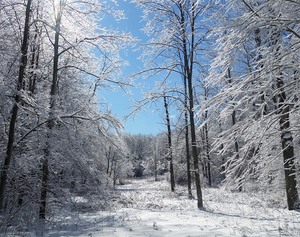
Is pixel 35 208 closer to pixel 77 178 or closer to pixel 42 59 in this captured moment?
pixel 77 178

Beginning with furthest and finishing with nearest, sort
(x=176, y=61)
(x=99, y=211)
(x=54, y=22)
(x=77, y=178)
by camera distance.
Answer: (x=176, y=61) → (x=99, y=211) → (x=54, y=22) → (x=77, y=178)

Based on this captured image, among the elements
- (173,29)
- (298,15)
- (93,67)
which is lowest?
(298,15)

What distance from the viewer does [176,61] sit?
397 inches

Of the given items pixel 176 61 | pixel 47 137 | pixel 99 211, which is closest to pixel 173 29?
pixel 176 61

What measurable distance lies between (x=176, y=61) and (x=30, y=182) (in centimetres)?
800

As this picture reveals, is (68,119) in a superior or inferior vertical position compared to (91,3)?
inferior

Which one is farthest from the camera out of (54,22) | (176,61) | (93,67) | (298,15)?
(176,61)

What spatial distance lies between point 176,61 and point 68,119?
6086 millimetres

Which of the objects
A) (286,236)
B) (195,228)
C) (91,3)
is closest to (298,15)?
(286,236)

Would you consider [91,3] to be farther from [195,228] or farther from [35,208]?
[195,228]

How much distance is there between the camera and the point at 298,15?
3432 mm

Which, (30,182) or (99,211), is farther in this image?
(99,211)

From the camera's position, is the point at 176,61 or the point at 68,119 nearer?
the point at 68,119

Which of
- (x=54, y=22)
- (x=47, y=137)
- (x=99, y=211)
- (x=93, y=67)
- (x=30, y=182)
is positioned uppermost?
(x=54, y=22)
